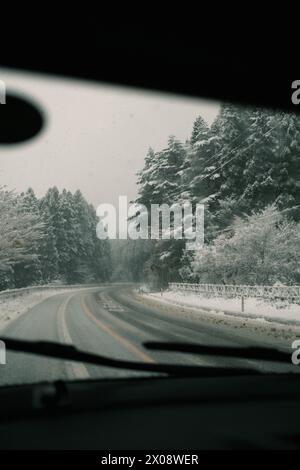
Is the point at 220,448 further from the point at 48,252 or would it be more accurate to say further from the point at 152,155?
the point at 48,252

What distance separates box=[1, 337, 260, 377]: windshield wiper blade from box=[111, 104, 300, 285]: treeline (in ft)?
57.2

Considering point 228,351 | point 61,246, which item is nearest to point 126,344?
point 228,351

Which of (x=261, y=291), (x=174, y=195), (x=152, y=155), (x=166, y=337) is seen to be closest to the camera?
(x=166, y=337)

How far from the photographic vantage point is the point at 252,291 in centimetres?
2558

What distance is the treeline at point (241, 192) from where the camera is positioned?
2688 cm

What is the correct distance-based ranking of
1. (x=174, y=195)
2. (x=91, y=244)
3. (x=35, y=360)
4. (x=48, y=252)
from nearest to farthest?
(x=35, y=360), (x=174, y=195), (x=48, y=252), (x=91, y=244)

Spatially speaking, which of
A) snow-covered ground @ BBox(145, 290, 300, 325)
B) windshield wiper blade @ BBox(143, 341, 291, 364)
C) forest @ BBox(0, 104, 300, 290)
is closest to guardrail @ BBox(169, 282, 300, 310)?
snow-covered ground @ BBox(145, 290, 300, 325)

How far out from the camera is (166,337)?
12.5m

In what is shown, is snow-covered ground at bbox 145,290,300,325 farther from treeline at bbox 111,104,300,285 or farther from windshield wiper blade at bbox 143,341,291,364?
windshield wiper blade at bbox 143,341,291,364

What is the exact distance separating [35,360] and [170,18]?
6463 millimetres

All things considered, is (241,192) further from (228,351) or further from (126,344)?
(228,351)

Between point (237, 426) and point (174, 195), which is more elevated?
point (174, 195)

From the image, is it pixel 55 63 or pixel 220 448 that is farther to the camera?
pixel 55 63

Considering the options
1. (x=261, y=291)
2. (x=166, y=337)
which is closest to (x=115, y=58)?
A: (x=166, y=337)
